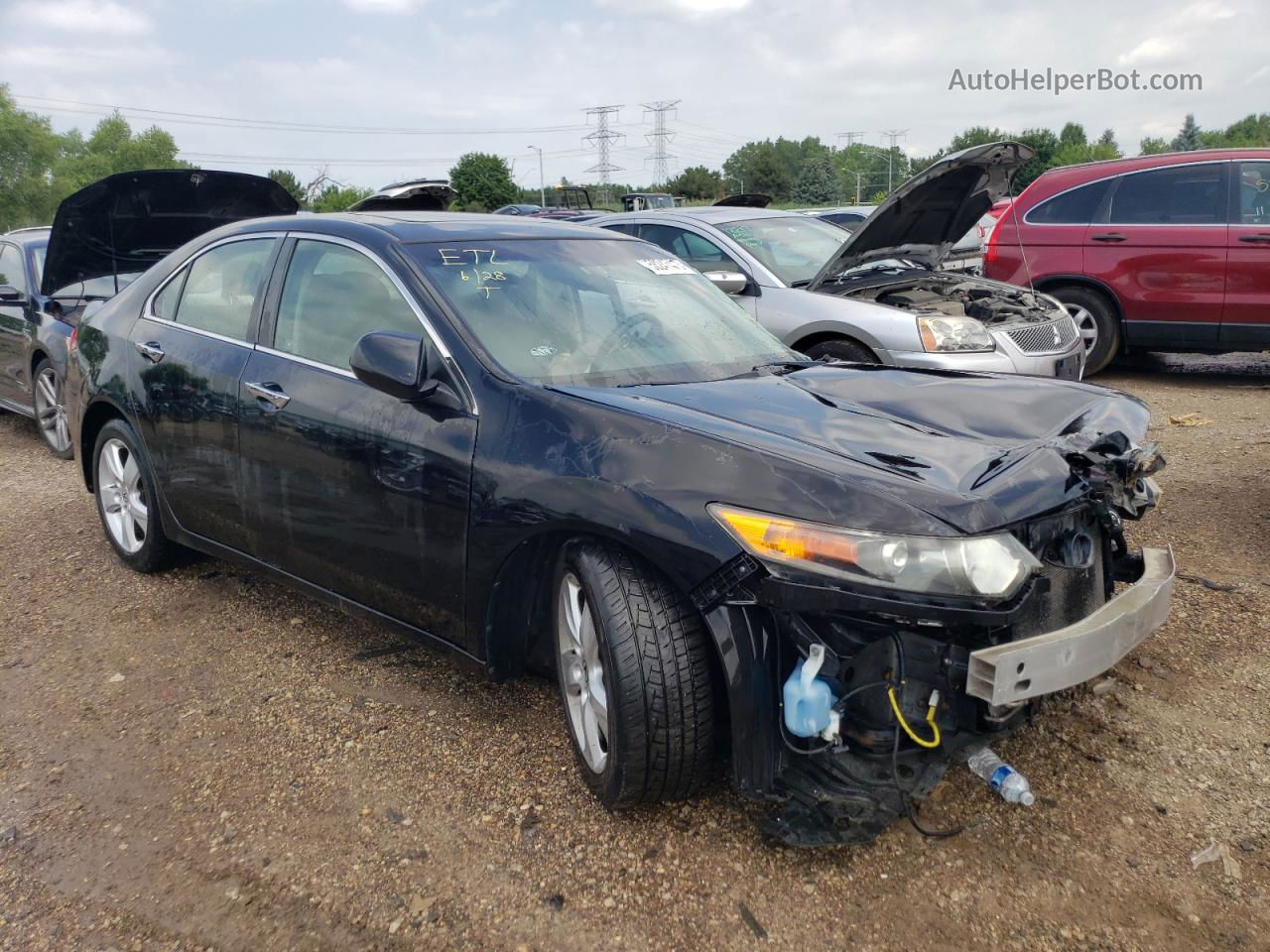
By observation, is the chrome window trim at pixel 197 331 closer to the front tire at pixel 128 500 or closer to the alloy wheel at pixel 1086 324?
the front tire at pixel 128 500

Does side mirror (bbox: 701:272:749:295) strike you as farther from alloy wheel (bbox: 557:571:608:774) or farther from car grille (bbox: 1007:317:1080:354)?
alloy wheel (bbox: 557:571:608:774)

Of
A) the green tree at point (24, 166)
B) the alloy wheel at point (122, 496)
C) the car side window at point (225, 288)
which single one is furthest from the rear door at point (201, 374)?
the green tree at point (24, 166)

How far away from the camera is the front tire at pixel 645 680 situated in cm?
240

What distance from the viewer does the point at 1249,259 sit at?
25.5 ft

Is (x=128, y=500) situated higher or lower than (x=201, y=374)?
lower

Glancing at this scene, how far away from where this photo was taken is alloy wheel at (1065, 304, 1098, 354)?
8469 millimetres

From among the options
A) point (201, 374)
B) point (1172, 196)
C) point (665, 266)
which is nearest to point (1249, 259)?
point (1172, 196)

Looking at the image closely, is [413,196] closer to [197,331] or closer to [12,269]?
[197,331]

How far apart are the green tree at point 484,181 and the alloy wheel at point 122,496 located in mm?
56497

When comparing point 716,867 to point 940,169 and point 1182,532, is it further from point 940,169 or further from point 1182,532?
point 940,169

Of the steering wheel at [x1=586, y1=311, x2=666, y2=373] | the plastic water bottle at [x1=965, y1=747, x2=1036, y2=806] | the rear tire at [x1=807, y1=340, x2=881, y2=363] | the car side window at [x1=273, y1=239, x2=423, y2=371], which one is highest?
the car side window at [x1=273, y1=239, x2=423, y2=371]

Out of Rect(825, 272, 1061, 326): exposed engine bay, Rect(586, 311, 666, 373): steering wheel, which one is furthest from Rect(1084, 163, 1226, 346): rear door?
Rect(586, 311, 666, 373): steering wheel

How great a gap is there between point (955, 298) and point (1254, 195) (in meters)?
3.09

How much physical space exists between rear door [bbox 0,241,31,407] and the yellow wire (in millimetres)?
7034
